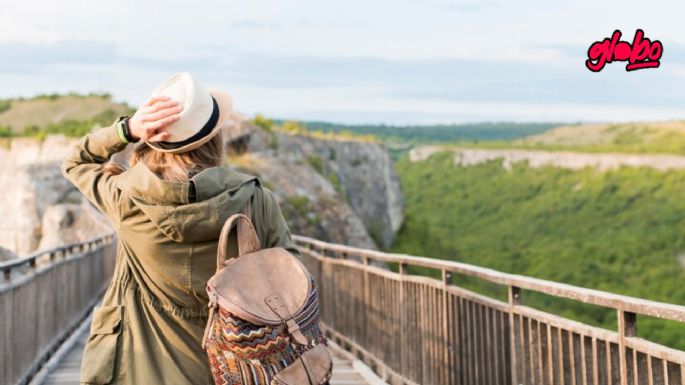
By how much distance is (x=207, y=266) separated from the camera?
12.7ft

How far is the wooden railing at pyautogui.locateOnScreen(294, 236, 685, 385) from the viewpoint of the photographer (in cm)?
475

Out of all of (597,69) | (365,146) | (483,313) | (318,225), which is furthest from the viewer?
(365,146)

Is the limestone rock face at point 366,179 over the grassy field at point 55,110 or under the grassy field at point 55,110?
under

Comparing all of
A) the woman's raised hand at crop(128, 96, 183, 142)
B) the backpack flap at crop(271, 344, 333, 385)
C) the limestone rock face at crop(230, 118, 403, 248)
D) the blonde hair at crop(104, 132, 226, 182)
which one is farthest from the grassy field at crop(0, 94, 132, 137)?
the backpack flap at crop(271, 344, 333, 385)

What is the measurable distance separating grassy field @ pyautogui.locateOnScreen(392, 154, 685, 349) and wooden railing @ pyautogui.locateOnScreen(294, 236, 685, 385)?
81793mm

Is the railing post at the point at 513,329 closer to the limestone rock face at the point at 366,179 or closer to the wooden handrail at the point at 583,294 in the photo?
the wooden handrail at the point at 583,294

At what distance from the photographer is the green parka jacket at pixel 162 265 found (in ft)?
12.2

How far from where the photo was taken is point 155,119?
3.74 metres

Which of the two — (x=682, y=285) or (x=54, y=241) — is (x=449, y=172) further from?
(x=54, y=241)

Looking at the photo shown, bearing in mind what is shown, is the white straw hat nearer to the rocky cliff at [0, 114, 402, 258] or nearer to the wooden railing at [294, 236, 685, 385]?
the wooden railing at [294, 236, 685, 385]

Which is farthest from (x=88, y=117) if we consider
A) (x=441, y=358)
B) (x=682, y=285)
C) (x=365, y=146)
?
(x=441, y=358)

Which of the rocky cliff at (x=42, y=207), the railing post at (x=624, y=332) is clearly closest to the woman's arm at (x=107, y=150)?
the railing post at (x=624, y=332)

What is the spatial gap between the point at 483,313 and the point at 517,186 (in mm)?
116145

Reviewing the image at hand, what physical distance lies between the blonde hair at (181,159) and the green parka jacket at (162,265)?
3.0 inches
